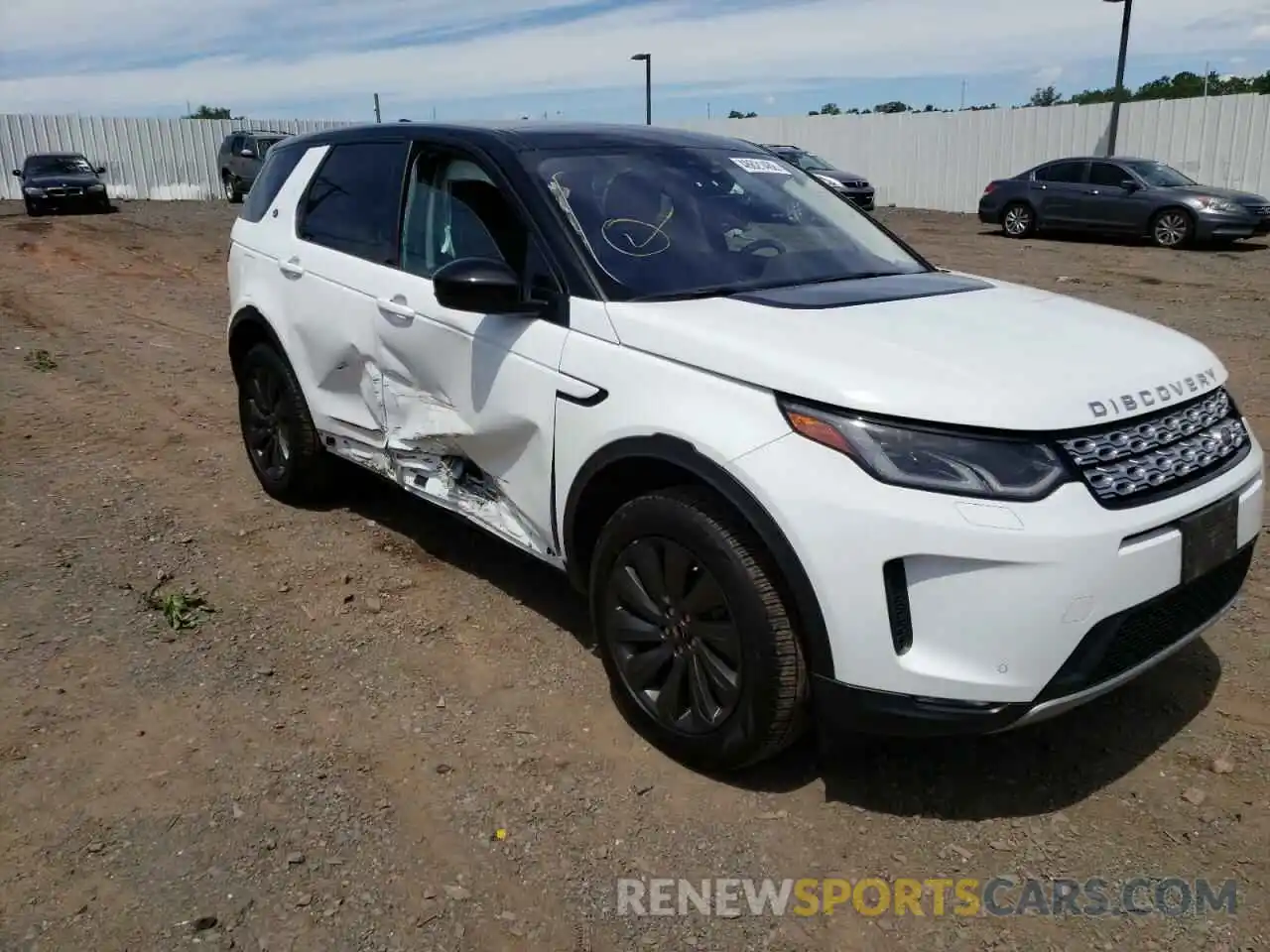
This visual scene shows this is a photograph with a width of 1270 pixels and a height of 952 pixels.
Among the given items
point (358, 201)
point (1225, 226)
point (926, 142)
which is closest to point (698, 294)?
point (358, 201)

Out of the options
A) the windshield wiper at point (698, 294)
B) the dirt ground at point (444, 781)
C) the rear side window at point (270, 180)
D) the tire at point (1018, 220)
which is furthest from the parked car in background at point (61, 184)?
the windshield wiper at point (698, 294)

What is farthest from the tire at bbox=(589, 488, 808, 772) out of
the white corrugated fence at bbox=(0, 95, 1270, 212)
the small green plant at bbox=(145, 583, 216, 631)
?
the white corrugated fence at bbox=(0, 95, 1270, 212)

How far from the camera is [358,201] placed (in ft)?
14.5

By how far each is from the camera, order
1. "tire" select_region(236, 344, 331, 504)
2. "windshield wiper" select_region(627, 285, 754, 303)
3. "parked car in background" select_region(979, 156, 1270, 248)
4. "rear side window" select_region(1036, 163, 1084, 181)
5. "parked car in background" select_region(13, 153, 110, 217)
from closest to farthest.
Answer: "windshield wiper" select_region(627, 285, 754, 303)
"tire" select_region(236, 344, 331, 504)
"parked car in background" select_region(979, 156, 1270, 248)
"rear side window" select_region(1036, 163, 1084, 181)
"parked car in background" select_region(13, 153, 110, 217)

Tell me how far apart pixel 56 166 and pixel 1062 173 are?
21.3 m

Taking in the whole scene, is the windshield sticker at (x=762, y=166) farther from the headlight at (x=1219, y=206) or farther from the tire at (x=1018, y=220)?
the tire at (x=1018, y=220)

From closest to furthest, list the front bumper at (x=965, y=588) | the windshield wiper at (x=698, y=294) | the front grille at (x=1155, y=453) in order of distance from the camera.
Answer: the front bumper at (x=965, y=588) < the front grille at (x=1155, y=453) < the windshield wiper at (x=698, y=294)

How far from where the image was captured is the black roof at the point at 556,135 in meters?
3.78

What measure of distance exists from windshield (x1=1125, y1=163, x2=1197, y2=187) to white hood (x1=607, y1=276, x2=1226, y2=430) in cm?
1583

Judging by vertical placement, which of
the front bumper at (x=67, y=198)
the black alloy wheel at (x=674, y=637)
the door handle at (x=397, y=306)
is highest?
the door handle at (x=397, y=306)

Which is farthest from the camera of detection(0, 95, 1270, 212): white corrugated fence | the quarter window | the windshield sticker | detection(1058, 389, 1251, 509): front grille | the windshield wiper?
detection(0, 95, 1270, 212): white corrugated fence

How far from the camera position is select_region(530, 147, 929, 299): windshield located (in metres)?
3.36

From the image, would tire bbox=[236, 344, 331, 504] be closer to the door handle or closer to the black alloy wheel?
the door handle

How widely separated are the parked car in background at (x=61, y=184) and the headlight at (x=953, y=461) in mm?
24941
